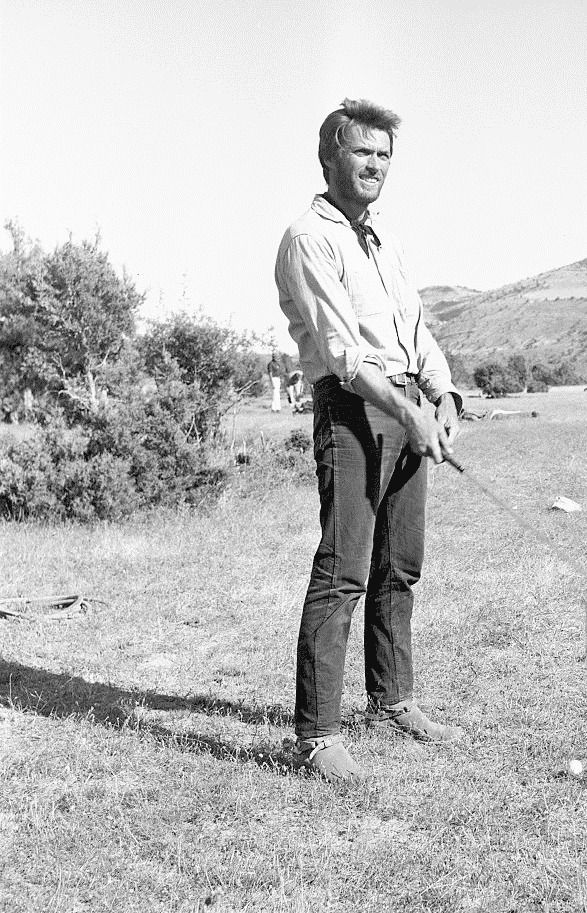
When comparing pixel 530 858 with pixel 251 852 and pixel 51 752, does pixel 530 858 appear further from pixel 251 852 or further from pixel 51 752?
pixel 51 752

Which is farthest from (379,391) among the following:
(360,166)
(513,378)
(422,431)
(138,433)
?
(513,378)

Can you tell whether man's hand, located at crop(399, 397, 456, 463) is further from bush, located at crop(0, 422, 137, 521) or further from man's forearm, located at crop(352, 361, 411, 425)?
bush, located at crop(0, 422, 137, 521)

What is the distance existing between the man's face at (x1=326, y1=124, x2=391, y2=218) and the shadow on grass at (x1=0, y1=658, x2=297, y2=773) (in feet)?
6.63

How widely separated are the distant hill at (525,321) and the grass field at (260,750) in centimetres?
3878

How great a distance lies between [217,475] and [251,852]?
680cm

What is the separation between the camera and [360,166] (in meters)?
3.10

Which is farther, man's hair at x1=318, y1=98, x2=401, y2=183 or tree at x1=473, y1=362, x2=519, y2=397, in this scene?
tree at x1=473, y1=362, x2=519, y2=397

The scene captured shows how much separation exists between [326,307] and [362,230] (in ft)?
1.45

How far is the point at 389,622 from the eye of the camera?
3.53 metres

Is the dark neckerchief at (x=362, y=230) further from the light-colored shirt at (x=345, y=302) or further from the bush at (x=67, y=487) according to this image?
the bush at (x=67, y=487)

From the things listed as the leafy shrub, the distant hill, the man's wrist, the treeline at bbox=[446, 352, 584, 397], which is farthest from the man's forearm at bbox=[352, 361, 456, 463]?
the distant hill

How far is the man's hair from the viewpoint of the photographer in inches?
121

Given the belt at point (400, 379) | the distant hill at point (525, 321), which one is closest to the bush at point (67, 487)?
the belt at point (400, 379)

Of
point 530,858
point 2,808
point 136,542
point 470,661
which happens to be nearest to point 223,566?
point 136,542
